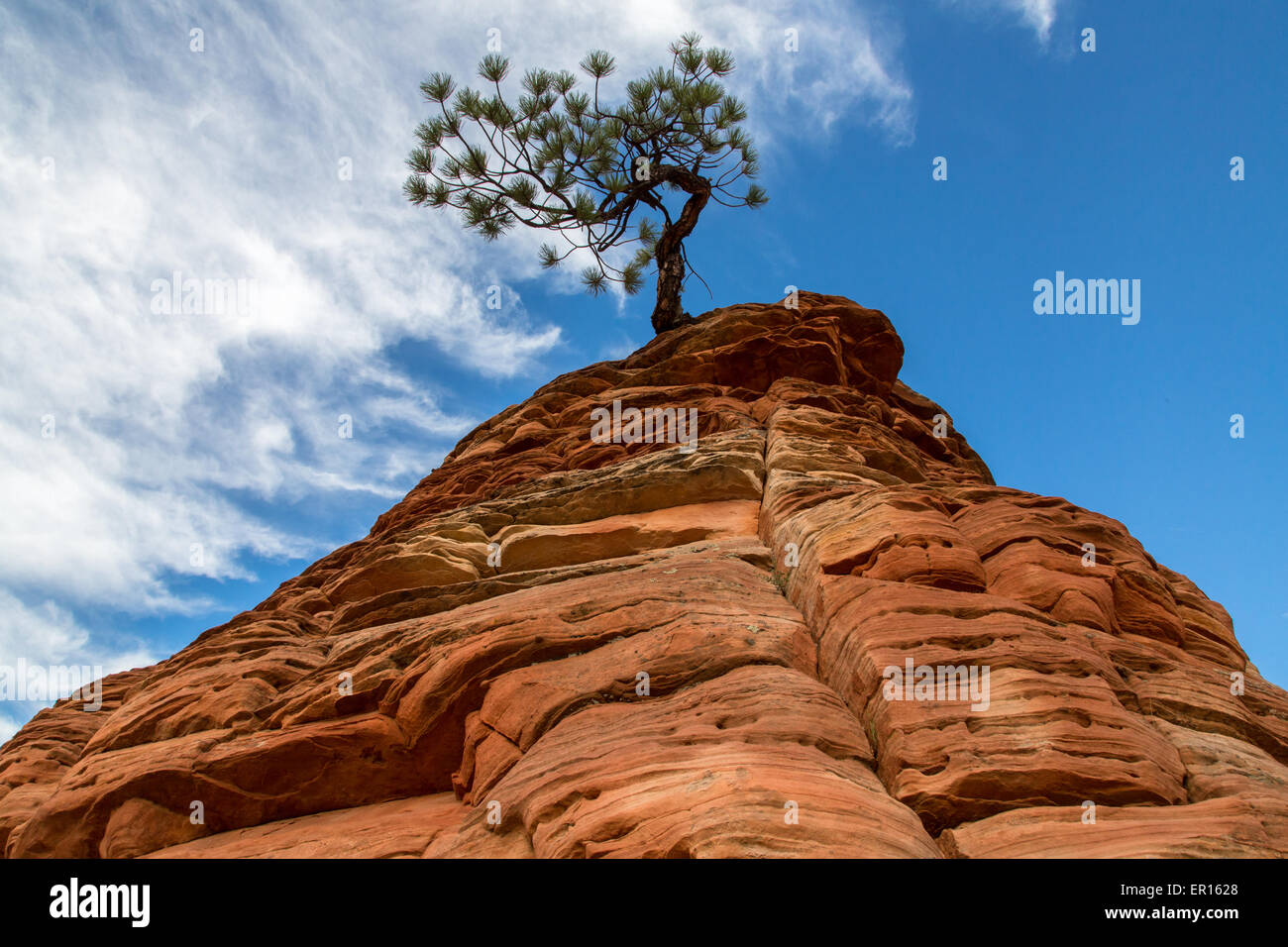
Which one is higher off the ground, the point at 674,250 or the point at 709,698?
the point at 674,250

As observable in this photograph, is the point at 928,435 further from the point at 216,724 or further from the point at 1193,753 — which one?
the point at 216,724

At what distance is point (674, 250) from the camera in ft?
83.0

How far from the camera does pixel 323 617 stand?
43.5 ft

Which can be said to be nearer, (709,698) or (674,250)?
(709,698)

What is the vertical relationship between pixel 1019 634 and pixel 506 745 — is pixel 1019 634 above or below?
above

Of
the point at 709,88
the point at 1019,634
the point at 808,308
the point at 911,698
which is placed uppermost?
the point at 709,88

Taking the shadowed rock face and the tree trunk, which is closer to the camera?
the shadowed rock face

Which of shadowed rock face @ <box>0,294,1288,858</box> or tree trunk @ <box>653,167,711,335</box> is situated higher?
tree trunk @ <box>653,167,711,335</box>

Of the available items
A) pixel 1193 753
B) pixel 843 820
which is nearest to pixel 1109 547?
pixel 1193 753

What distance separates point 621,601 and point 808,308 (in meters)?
13.5

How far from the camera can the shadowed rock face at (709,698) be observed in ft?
19.5

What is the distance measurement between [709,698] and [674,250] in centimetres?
1959

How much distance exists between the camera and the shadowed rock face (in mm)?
5934

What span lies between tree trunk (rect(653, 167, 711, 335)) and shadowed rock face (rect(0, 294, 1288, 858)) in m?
10.3
